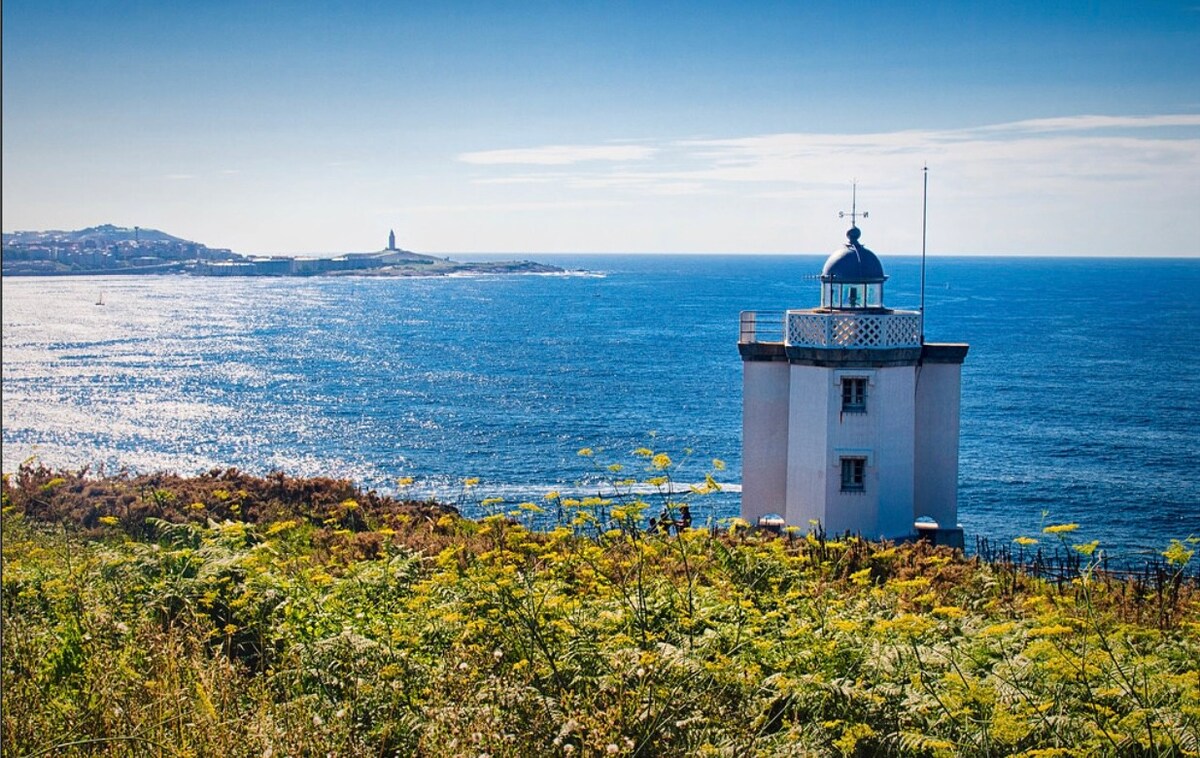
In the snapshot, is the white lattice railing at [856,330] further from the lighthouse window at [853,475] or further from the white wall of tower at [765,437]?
the lighthouse window at [853,475]

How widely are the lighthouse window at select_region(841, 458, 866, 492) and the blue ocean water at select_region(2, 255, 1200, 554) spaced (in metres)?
6.85

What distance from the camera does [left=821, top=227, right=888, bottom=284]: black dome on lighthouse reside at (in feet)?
65.5

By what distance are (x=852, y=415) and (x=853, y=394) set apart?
38 centimetres

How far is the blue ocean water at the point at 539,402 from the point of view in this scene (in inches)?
1633

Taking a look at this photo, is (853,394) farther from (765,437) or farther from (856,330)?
(765,437)

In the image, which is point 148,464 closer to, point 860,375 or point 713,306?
point 860,375

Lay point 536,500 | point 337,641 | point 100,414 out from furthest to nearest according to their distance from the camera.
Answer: point 100,414, point 536,500, point 337,641

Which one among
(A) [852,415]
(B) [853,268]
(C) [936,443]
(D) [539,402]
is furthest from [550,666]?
(D) [539,402]

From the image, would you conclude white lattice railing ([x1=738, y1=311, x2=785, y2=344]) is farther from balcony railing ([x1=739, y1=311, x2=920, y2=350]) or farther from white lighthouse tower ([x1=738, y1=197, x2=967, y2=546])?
balcony railing ([x1=739, y1=311, x2=920, y2=350])

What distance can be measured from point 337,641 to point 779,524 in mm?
12903

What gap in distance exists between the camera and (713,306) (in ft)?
497

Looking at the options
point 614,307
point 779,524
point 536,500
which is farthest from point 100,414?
point 614,307

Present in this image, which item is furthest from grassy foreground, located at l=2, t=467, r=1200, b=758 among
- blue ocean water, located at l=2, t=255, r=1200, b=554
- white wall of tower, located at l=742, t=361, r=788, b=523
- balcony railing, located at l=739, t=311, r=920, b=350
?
white wall of tower, located at l=742, t=361, r=788, b=523

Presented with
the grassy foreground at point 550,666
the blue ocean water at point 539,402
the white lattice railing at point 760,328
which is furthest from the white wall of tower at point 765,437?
the grassy foreground at point 550,666
